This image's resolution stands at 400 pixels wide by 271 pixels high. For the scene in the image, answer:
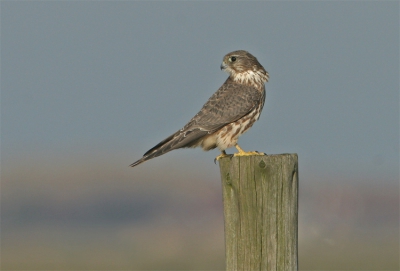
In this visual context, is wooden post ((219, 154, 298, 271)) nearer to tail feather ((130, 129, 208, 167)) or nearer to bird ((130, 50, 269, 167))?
tail feather ((130, 129, 208, 167))

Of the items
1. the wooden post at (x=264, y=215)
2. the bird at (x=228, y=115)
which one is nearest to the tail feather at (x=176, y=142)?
the bird at (x=228, y=115)

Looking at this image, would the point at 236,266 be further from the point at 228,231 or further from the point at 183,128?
the point at 183,128

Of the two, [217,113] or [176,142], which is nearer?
[176,142]

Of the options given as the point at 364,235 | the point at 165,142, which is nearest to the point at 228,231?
the point at 165,142

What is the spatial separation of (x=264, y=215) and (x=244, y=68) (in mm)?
3302

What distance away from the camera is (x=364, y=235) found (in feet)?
64.8

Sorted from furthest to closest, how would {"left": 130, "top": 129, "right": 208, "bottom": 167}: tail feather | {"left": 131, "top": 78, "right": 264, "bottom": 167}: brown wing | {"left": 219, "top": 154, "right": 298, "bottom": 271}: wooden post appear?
{"left": 131, "top": 78, "right": 264, "bottom": 167}: brown wing, {"left": 130, "top": 129, "right": 208, "bottom": 167}: tail feather, {"left": 219, "top": 154, "right": 298, "bottom": 271}: wooden post

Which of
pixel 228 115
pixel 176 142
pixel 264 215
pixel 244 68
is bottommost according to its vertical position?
pixel 264 215

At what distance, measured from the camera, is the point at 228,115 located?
727cm

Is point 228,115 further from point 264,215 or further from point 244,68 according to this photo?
point 264,215

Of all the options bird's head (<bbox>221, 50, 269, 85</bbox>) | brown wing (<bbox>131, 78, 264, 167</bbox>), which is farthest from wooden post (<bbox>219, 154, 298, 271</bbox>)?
bird's head (<bbox>221, 50, 269, 85</bbox>)

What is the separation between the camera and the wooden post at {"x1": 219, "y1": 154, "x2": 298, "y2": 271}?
4.60 metres

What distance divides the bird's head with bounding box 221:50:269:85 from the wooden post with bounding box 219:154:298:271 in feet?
9.99

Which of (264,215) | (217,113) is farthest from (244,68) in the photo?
(264,215)
